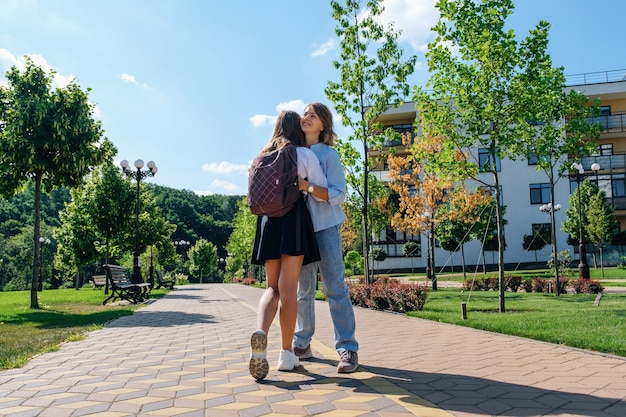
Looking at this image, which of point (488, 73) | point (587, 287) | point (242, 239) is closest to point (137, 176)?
point (488, 73)

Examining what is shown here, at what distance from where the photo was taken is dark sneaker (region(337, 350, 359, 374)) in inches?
150

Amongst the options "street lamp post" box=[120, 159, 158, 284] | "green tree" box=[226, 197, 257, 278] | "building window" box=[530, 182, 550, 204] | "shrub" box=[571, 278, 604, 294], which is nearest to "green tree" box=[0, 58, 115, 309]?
"street lamp post" box=[120, 159, 158, 284]

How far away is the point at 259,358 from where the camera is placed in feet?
11.6

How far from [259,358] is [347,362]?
0.71 m

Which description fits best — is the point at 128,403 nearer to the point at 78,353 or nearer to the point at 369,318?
the point at 78,353

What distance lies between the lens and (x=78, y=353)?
17.4 ft

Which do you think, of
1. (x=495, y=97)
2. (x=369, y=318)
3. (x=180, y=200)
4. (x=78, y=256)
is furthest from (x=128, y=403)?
(x=180, y=200)

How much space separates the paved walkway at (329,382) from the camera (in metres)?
2.90

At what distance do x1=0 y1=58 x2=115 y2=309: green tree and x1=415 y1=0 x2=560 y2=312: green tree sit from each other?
9062mm

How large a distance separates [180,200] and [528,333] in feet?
287

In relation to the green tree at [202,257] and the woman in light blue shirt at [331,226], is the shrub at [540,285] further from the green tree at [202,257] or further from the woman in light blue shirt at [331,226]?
the green tree at [202,257]

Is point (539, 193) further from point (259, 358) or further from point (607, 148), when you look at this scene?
point (259, 358)

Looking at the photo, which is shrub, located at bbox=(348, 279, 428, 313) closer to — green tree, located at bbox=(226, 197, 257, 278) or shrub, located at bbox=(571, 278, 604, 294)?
shrub, located at bbox=(571, 278, 604, 294)

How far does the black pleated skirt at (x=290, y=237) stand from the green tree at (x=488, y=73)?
260 inches
